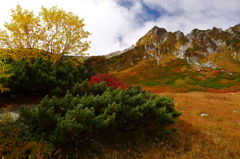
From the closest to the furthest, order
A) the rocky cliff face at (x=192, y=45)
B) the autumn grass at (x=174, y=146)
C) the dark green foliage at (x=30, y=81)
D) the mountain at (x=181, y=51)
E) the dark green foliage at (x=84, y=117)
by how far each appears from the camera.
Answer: the dark green foliage at (x=84, y=117) → the autumn grass at (x=174, y=146) → the dark green foliage at (x=30, y=81) → the mountain at (x=181, y=51) → the rocky cliff face at (x=192, y=45)

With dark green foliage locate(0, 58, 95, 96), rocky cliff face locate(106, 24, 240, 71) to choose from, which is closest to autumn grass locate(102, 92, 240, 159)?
dark green foliage locate(0, 58, 95, 96)

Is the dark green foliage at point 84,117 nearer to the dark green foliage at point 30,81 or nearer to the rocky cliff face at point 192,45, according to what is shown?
the dark green foliage at point 30,81

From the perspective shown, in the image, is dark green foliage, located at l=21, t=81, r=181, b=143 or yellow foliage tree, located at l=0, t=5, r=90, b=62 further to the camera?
yellow foliage tree, located at l=0, t=5, r=90, b=62

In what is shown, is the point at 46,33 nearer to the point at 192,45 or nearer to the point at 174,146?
the point at 174,146

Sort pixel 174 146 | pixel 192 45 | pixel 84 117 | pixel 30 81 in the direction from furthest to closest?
pixel 192 45 → pixel 30 81 → pixel 174 146 → pixel 84 117

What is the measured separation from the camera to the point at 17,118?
6.60 metres

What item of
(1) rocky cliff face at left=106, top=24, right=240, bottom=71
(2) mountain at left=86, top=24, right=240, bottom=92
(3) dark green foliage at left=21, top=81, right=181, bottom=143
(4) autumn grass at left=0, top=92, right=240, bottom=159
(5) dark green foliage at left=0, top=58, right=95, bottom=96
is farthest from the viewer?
(1) rocky cliff face at left=106, top=24, right=240, bottom=71

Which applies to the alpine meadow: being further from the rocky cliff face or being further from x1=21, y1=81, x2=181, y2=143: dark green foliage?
the rocky cliff face

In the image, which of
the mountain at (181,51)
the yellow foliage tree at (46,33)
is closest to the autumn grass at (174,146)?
the yellow foliage tree at (46,33)

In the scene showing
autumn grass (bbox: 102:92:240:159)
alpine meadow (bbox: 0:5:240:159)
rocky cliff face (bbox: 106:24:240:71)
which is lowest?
autumn grass (bbox: 102:92:240:159)

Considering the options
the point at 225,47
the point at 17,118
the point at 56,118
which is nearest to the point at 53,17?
the point at 17,118

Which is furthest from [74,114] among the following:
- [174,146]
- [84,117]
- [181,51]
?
[181,51]

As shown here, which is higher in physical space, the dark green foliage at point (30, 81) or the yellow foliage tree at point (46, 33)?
the yellow foliage tree at point (46, 33)

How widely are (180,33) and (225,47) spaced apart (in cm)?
4484
